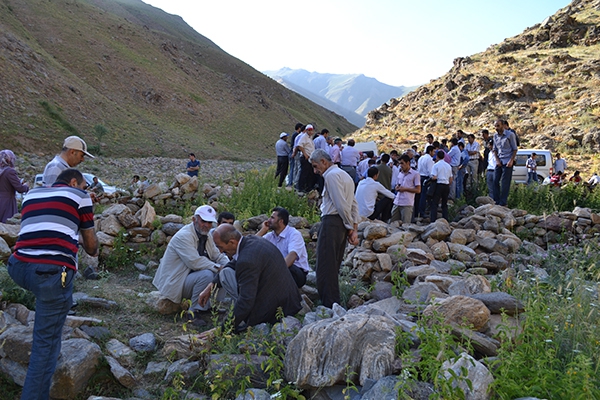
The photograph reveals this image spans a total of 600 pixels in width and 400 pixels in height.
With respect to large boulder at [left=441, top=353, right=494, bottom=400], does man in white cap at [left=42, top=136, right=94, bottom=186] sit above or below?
above

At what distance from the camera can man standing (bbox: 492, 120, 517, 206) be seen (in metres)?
9.19


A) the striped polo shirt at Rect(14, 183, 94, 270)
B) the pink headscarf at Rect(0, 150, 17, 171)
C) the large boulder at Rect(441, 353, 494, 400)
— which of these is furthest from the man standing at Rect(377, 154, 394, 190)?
the striped polo shirt at Rect(14, 183, 94, 270)

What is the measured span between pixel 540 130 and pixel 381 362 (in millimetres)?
25126

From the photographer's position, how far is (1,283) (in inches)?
194

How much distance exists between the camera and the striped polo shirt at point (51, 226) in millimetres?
3359

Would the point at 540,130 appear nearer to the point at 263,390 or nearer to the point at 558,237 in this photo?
the point at 558,237

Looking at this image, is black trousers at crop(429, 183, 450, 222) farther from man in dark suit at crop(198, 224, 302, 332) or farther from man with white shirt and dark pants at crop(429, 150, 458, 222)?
man in dark suit at crop(198, 224, 302, 332)

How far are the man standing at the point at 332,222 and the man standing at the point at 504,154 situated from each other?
208 inches

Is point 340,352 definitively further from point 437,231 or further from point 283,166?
point 283,166

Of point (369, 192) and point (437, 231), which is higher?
point (369, 192)

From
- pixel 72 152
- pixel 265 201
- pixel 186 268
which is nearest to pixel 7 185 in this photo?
pixel 72 152

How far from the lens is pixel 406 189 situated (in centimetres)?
901

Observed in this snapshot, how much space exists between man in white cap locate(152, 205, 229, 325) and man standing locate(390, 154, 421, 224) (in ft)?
15.7

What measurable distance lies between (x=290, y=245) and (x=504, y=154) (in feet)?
19.2
